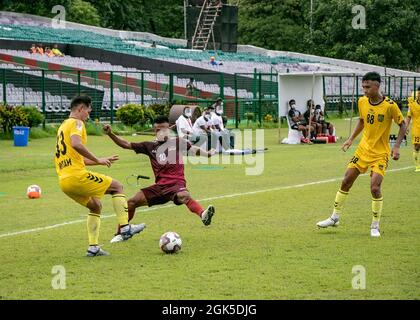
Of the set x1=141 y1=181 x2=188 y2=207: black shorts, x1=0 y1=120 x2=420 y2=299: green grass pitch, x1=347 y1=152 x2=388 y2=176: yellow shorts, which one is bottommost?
x1=0 y1=120 x2=420 y2=299: green grass pitch

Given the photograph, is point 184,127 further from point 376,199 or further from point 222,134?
point 376,199

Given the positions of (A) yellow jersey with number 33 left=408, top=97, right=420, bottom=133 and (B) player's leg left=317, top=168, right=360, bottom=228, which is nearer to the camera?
(B) player's leg left=317, top=168, right=360, bottom=228

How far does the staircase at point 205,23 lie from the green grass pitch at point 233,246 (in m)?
42.6

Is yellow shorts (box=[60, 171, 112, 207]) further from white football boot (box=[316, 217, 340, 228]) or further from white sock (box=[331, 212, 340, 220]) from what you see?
white sock (box=[331, 212, 340, 220])

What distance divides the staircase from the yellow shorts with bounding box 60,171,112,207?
2034 inches

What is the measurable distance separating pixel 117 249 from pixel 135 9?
2836 inches

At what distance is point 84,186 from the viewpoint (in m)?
11.8

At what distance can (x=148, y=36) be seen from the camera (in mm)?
72938

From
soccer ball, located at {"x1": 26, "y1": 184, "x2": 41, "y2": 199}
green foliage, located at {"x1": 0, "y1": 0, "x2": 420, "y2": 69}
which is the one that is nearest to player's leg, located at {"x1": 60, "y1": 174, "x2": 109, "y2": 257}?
soccer ball, located at {"x1": 26, "y1": 184, "x2": 41, "y2": 199}

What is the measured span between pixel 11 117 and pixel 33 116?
1088mm

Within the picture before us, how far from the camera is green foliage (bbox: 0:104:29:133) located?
32812 mm

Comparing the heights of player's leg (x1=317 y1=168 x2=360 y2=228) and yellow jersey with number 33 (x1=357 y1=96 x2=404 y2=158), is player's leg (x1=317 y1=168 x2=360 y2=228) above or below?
below

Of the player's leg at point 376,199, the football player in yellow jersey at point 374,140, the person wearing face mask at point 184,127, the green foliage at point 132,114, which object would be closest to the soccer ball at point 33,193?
the football player in yellow jersey at point 374,140

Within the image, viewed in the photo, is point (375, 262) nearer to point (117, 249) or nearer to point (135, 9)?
point (117, 249)
